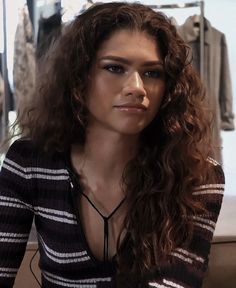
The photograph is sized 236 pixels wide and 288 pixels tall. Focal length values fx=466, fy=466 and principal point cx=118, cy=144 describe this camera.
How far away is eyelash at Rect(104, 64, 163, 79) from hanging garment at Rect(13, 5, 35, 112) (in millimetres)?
1069

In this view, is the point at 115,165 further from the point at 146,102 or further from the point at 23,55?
the point at 23,55

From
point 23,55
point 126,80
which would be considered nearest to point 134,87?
point 126,80

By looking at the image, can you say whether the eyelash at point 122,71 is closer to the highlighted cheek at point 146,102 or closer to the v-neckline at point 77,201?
the highlighted cheek at point 146,102

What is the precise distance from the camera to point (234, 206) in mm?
1733

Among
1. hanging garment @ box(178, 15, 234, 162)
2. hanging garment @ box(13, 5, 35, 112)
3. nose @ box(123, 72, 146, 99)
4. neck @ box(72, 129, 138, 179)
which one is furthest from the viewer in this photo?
hanging garment @ box(178, 15, 234, 162)

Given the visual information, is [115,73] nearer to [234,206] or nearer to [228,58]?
[234,206]

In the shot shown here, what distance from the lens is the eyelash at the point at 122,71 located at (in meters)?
0.74

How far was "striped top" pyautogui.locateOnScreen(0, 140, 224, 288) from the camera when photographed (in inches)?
30.8

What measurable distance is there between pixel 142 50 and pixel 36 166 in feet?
0.91

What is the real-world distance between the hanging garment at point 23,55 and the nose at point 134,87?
1.09m

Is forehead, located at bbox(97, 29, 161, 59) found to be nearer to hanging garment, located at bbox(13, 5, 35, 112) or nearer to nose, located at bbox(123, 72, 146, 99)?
nose, located at bbox(123, 72, 146, 99)

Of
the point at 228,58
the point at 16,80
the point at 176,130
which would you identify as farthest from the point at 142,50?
the point at 228,58

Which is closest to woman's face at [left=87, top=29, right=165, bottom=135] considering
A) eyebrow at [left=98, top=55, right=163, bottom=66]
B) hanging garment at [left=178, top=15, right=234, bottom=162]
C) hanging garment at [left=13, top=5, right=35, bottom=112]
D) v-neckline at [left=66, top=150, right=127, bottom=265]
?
eyebrow at [left=98, top=55, right=163, bottom=66]

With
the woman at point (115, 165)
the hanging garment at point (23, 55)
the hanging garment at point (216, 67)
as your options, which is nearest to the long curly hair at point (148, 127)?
the woman at point (115, 165)
